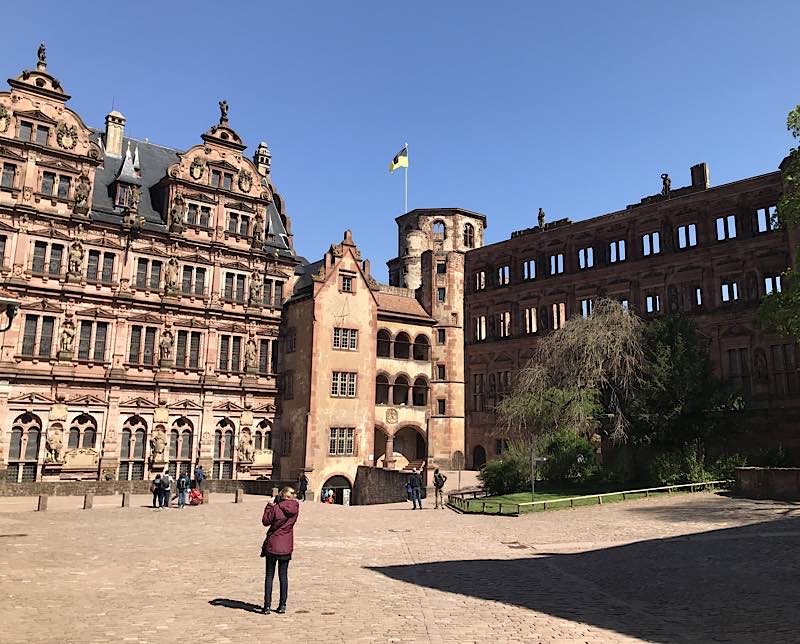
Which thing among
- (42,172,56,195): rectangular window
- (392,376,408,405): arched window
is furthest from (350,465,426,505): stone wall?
(42,172,56,195): rectangular window

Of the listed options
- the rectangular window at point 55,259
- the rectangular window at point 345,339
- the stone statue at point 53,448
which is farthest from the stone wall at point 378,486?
the rectangular window at point 55,259

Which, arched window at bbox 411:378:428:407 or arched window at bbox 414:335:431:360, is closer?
arched window at bbox 411:378:428:407

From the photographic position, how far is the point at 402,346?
57.0 m

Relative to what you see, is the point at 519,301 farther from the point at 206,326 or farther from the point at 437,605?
the point at 437,605

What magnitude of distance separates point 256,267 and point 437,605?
1520 inches

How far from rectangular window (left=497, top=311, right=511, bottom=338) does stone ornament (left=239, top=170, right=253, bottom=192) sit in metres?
23.3

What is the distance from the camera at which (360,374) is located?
159 ft

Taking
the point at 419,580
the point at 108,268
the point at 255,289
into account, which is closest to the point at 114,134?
the point at 108,268

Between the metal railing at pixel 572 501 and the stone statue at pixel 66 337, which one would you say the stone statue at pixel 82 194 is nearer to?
the stone statue at pixel 66 337

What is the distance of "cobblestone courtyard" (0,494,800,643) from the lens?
33.3ft

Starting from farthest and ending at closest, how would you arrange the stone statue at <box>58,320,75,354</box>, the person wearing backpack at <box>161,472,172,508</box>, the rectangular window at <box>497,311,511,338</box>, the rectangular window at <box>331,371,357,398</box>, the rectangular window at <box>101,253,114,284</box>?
the rectangular window at <box>497,311,511,338</box> < the rectangular window at <box>331,371,357,398</box> < the rectangular window at <box>101,253,114,284</box> < the stone statue at <box>58,320,75,354</box> < the person wearing backpack at <box>161,472,172,508</box>

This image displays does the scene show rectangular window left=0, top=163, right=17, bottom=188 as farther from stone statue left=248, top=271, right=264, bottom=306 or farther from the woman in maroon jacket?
the woman in maroon jacket

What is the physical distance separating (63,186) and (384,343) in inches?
1016

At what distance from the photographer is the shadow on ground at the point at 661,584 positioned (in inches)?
418
